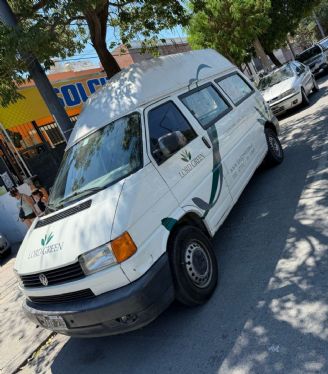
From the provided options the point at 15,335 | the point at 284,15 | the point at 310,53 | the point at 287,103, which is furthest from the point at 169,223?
the point at 284,15

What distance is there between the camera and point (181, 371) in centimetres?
356

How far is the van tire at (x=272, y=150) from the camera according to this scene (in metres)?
7.50

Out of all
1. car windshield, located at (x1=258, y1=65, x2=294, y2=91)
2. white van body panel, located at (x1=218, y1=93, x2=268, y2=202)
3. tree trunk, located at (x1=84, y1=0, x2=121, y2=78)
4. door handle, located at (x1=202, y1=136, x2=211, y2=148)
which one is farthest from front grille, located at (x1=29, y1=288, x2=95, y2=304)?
car windshield, located at (x1=258, y1=65, x2=294, y2=91)

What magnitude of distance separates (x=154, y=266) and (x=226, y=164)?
2244 millimetres

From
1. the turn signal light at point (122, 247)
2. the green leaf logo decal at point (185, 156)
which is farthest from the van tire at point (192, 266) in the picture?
the green leaf logo decal at point (185, 156)

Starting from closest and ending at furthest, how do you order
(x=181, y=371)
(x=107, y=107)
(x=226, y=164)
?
(x=181, y=371), (x=107, y=107), (x=226, y=164)

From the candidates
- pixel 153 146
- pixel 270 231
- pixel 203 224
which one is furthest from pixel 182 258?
pixel 270 231

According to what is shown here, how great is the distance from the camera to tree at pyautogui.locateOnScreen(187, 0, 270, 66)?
67.4 feet

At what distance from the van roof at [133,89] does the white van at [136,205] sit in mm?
18

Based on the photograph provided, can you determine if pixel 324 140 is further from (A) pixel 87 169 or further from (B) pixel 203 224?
(A) pixel 87 169

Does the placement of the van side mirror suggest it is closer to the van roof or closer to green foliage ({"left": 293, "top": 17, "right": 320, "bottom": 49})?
the van roof

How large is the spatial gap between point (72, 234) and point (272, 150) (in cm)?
479

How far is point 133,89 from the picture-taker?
16.3ft

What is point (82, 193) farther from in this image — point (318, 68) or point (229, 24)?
point (229, 24)
